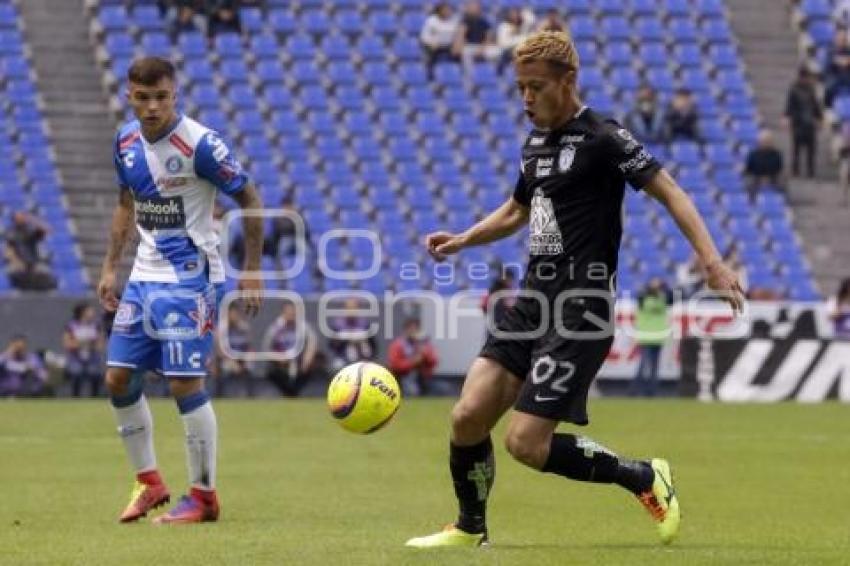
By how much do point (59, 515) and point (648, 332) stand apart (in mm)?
15897

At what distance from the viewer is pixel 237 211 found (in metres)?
27.6

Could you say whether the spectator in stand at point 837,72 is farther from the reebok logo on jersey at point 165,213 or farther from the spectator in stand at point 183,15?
the reebok logo on jersey at point 165,213

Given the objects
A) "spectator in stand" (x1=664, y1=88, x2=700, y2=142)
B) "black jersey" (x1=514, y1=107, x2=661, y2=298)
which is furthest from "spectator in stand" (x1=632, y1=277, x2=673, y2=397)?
"black jersey" (x1=514, y1=107, x2=661, y2=298)

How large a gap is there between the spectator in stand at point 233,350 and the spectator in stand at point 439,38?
26.4 ft

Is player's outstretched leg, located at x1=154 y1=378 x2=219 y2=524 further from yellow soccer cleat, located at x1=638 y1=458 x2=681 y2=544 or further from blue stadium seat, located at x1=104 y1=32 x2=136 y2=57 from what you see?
blue stadium seat, located at x1=104 y1=32 x2=136 y2=57

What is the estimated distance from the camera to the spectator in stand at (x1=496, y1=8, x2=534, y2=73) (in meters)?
32.4

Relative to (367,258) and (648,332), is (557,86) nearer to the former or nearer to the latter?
(648,332)

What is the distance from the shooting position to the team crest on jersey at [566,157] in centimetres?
886

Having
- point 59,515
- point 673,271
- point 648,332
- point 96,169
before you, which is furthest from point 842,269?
point 59,515

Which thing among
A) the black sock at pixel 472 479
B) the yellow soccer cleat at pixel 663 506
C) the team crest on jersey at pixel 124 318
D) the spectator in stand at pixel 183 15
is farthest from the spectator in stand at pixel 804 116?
the black sock at pixel 472 479

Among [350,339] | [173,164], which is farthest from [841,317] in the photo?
[173,164]

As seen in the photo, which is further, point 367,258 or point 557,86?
point 367,258

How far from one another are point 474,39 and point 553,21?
153cm

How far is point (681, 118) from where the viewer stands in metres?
32.2
